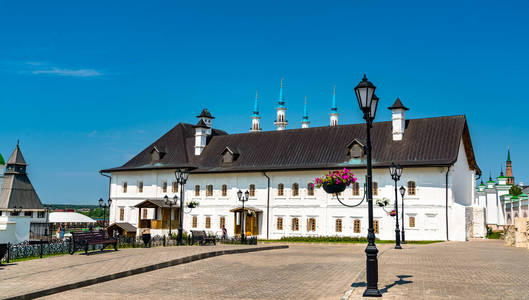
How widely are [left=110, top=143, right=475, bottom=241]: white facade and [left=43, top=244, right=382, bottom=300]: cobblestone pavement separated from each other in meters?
21.7

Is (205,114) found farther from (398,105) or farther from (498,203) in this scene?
(498,203)

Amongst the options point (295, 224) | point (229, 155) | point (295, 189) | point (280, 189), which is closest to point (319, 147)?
point (295, 189)

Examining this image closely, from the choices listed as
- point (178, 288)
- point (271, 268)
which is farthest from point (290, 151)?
point (178, 288)

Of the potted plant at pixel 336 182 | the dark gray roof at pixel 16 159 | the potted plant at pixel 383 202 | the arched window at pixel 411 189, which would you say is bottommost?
the potted plant at pixel 383 202

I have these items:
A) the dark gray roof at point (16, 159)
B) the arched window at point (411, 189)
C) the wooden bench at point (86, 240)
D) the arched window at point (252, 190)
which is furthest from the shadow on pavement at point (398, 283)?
the dark gray roof at point (16, 159)

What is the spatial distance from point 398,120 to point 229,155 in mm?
15639

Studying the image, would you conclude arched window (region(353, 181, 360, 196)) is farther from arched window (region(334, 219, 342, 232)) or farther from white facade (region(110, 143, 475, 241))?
arched window (region(334, 219, 342, 232))

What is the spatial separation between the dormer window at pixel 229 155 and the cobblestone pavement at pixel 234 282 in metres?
29.5

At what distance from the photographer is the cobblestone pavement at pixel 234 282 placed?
10.9 metres

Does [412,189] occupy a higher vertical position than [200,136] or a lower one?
lower

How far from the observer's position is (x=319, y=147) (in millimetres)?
43938

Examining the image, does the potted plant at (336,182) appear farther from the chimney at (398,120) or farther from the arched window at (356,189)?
the chimney at (398,120)

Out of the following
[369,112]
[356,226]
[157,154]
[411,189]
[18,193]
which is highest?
[157,154]

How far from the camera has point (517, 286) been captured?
1133cm
